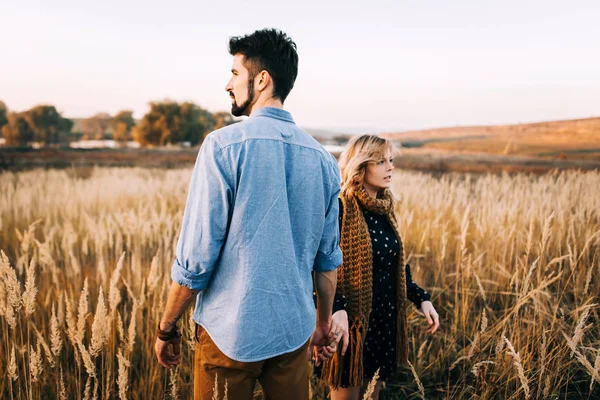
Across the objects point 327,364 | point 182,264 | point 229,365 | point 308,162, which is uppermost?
point 308,162

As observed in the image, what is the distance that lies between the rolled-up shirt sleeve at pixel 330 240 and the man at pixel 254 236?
4 centimetres

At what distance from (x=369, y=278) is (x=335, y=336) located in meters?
0.37

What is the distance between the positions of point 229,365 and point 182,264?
13.8 inches

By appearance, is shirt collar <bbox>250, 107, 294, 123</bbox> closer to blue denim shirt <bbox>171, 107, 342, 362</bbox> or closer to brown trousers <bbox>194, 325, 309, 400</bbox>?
blue denim shirt <bbox>171, 107, 342, 362</bbox>

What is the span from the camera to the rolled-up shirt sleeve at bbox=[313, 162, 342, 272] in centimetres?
131

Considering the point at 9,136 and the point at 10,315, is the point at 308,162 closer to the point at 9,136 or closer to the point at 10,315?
the point at 10,315

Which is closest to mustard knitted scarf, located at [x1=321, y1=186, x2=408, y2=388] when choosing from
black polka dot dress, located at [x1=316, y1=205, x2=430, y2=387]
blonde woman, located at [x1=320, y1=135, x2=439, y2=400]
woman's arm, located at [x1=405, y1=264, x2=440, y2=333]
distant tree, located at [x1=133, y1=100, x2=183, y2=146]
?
blonde woman, located at [x1=320, y1=135, x2=439, y2=400]

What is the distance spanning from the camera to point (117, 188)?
7008mm

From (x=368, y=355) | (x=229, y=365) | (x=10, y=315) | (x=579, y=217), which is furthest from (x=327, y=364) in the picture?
(x=579, y=217)

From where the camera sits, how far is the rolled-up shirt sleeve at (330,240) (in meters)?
1.31

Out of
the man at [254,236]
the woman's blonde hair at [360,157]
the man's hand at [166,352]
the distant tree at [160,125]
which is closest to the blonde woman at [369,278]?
the woman's blonde hair at [360,157]

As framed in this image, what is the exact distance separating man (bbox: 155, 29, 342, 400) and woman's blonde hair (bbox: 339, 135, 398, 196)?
60 centimetres

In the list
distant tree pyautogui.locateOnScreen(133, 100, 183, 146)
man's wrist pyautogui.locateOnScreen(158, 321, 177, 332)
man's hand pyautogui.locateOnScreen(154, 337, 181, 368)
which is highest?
distant tree pyautogui.locateOnScreen(133, 100, 183, 146)

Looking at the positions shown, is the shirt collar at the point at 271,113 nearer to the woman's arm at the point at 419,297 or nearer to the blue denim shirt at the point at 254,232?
the blue denim shirt at the point at 254,232
